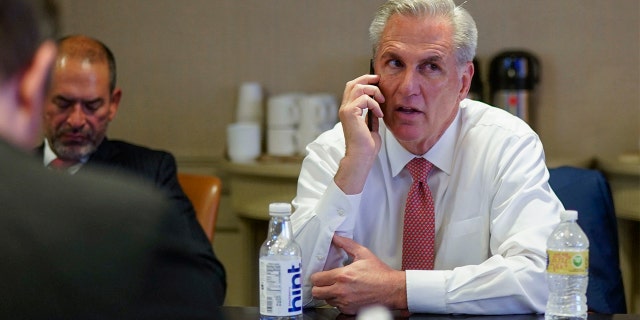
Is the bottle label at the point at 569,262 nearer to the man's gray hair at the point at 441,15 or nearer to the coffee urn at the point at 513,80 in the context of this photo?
the man's gray hair at the point at 441,15

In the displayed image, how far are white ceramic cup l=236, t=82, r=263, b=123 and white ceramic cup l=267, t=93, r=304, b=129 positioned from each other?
114 millimetres

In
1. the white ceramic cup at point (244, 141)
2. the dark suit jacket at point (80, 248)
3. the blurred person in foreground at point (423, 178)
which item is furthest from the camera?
the white ceramic cup at point (244, 141)

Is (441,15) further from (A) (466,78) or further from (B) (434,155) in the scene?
(B) (434,155)

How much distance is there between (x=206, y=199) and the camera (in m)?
3.07

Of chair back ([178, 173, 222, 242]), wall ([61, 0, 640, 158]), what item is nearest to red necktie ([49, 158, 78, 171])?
chair back ([178, 173, 222, 242])

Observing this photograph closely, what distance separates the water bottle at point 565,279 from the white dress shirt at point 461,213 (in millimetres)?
64

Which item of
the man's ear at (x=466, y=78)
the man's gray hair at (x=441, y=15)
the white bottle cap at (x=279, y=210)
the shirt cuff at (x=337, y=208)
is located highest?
the man's gray hair at (x=441, y=15)

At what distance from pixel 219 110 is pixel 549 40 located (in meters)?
1.63

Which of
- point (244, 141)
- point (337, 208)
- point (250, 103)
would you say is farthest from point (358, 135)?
point (250, 103)

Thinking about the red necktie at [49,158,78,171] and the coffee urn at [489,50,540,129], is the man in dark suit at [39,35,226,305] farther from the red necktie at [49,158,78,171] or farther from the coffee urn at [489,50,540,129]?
the coffee urn at [489,50,540,129]

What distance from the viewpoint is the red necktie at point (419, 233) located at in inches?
89.9

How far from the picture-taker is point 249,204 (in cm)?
434

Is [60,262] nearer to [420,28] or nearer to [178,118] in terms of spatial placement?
[420,28]

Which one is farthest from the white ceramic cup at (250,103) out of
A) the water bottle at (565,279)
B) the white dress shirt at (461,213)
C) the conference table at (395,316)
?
the water bottle at (565,279)
